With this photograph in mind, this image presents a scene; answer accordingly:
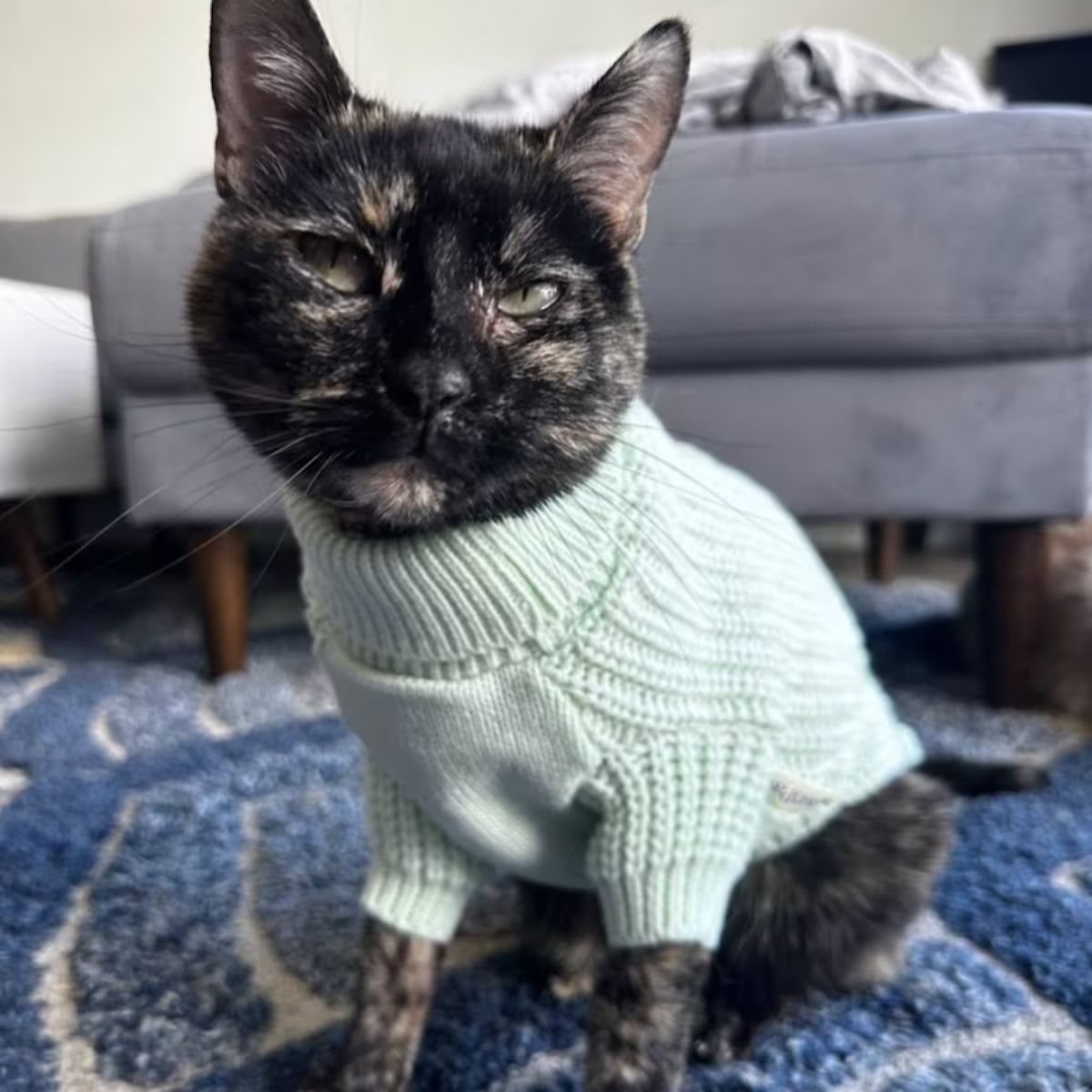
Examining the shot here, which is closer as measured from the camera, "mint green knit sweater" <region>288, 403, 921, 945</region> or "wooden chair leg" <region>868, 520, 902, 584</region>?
"mint green knit sweater" <region>288, 403, 921, 945</region>

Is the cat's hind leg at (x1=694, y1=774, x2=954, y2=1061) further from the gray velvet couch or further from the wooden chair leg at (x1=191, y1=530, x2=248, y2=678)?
the wooden chair leg at (x1=191, y1=530, x2=248, y2=678)

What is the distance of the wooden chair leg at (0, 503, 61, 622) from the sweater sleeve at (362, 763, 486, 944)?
112cm

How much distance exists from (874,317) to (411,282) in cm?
71

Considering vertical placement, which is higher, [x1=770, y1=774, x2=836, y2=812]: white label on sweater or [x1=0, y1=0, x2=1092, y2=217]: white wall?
[x1=0, y1=0, x2=1092, y2=217]: white wall

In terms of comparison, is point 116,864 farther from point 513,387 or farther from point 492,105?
point 492,105

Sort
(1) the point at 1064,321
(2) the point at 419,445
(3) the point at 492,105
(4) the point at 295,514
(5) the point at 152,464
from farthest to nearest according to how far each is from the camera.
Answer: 1. (3) the point at 492,105
2. (5) the point at 152,464
3. (1) the point at 1064,321
4. (4) the point at 295,514
5. (2) the point at 419,445

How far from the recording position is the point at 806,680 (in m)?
0.64

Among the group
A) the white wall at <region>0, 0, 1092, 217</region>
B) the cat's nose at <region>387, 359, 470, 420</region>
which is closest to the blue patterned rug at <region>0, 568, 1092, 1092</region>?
the cat's nose at <region>387, 359, 470, 420</region>

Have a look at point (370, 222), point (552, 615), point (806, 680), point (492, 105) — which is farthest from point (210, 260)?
point (492, 105)

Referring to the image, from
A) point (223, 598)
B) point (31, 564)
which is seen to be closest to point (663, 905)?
point (223, 598)

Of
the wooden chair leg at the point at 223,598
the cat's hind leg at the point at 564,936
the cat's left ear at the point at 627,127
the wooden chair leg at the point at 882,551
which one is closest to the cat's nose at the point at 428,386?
the cat's left ear at the point at 627,127

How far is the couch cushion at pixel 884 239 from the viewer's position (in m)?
1.00

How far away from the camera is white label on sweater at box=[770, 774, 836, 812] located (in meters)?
0.61

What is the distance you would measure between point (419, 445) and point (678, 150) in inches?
30.1
